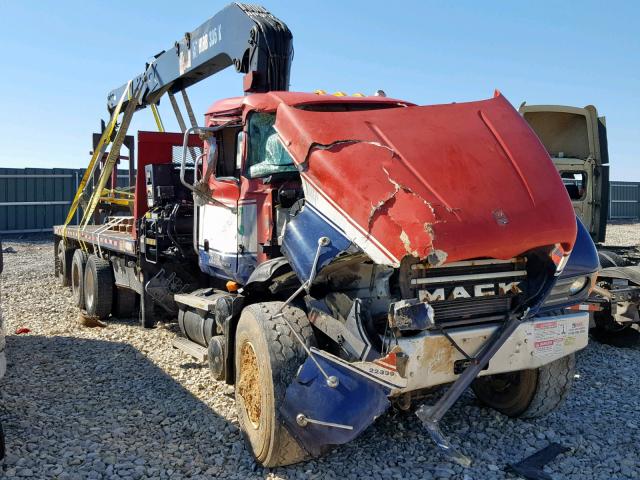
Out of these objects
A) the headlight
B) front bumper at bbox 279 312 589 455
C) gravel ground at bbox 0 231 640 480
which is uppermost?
the headlight

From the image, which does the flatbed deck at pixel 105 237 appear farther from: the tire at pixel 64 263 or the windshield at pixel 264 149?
the windshield at pixel 264 149

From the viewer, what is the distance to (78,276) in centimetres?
944

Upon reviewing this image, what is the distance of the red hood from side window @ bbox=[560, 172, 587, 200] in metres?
4.82

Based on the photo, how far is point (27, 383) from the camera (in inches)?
216

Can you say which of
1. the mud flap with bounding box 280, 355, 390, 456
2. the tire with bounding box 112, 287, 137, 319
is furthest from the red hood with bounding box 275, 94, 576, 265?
the tire with bounding box 112, 287, 137, 319

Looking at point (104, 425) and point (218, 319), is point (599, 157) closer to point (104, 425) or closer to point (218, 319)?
point (218, 319)

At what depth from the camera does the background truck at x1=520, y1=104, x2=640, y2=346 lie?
6.98 meters

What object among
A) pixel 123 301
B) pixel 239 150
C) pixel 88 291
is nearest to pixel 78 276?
pixel 88 291

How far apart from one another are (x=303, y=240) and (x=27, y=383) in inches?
132

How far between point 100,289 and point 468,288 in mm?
6148

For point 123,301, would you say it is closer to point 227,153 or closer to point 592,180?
point 227,153

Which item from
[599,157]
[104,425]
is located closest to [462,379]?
[104,425]

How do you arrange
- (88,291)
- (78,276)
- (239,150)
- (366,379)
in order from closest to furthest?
(366,379)
(239,150)
(88,291)
(78,276)

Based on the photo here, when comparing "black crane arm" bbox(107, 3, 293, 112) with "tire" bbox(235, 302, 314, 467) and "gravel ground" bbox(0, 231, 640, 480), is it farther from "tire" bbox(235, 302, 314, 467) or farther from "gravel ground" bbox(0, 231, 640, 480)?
"gravel ground" bbox(0, 231, 640, 480)
